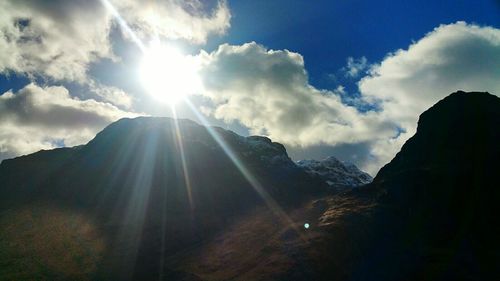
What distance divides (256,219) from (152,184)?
22.4 metres

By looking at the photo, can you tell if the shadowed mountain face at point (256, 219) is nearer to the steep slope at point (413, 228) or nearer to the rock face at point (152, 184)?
the steep slope at point (413, 228)

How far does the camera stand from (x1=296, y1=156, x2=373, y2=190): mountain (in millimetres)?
109500

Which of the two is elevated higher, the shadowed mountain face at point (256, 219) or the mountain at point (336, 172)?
the mountain at point (336, 172)

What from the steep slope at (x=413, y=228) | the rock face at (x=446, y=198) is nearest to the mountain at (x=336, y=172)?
the rock face at (x=446, y=198)

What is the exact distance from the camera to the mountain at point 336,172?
10950cm

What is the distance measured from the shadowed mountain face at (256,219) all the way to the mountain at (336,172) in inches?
1203

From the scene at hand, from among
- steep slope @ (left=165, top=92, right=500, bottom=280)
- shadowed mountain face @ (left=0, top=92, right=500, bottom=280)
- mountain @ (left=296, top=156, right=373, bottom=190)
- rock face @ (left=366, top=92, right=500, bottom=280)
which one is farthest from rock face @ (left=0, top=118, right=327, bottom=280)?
rock face @ (left=366, top=92, right=500, bottom=280)

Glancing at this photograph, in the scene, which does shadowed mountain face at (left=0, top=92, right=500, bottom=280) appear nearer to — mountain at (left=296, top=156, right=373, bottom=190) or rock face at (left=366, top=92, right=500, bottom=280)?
rock face at (left=366, top=92, right=500, bottom=280)

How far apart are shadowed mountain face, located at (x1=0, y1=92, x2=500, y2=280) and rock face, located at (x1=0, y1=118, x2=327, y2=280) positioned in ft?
1.11

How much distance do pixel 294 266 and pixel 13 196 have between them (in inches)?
2681

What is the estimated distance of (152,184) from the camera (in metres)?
74.0

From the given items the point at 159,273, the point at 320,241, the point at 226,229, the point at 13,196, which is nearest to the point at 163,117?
the point at 13,196

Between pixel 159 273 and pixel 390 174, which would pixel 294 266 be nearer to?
pixel 159 273

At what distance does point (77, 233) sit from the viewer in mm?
59250
